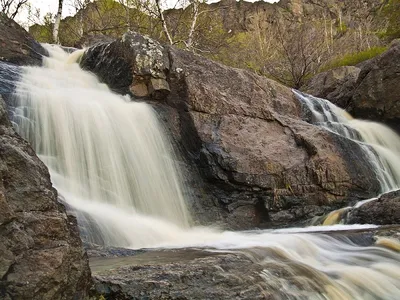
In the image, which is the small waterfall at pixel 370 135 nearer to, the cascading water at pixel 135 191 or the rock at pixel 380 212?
the rock at pixel 380 212

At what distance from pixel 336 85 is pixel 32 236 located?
46.7ft

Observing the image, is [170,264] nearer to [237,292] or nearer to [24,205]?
[237,292]

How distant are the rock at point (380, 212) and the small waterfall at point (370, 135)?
197 cm

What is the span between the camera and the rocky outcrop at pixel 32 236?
2307 millimetres

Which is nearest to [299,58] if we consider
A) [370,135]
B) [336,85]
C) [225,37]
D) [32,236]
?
[336,85]

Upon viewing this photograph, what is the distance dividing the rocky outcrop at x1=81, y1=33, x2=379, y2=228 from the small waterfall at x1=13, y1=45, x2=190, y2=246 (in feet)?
1.66

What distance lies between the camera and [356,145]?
9.43 m

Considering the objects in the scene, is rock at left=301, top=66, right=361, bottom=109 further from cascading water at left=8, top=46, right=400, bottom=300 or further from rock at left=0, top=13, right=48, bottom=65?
rock at left=0, top=13, right=48, bottom=65

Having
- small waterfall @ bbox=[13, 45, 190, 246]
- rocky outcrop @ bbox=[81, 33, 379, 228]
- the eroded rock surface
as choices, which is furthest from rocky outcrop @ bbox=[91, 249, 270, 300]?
rocky outcrop @ bbox=[81, 33, 379, 228]

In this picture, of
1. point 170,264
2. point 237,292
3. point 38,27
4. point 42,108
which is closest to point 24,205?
point 170,264

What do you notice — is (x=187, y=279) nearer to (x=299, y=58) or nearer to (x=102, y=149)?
(x=102, y=149)

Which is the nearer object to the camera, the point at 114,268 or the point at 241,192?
the point at 114,268

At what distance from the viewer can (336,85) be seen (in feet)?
49.4

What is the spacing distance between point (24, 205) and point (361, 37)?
2451cm
